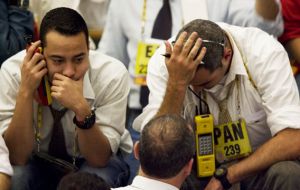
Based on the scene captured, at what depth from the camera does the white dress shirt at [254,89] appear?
251cm

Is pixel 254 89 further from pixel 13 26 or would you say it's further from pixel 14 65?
pixel 13 26

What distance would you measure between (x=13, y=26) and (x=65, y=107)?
2.44 ft

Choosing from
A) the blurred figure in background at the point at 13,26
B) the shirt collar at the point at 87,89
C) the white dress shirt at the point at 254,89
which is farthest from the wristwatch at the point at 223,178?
the blurred figure in background at the point at 13,26

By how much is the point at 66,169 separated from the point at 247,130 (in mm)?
793

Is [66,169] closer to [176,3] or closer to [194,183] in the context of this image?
[194,183]

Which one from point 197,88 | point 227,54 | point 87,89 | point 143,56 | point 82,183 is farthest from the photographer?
point 143,56

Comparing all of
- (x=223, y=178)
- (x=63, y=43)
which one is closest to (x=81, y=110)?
(x=63, y=43)

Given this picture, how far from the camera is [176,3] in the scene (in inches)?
144

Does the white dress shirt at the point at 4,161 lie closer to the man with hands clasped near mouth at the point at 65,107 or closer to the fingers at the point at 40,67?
the man with hands clasped near mouth at the point at 65,107

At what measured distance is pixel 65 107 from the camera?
8.82 feet

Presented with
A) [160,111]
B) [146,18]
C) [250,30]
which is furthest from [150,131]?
[146,18]

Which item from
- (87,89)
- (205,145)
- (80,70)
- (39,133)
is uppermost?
(80,70)

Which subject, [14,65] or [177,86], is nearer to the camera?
[177,86]

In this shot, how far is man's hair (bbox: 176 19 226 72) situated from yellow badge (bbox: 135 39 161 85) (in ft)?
3.46
